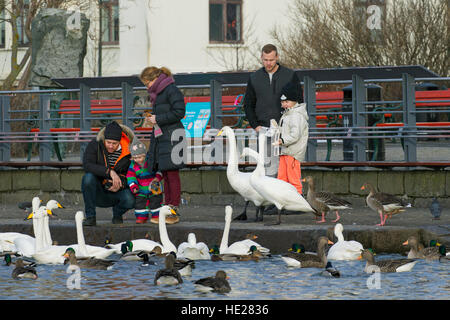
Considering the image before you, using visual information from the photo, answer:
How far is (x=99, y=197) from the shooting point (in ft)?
44.5

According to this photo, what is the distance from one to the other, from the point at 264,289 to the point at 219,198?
6982 millimetres

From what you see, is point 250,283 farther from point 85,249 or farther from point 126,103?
point 126,103

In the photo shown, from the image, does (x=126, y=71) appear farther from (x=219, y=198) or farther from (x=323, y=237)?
(x=323, y=237)

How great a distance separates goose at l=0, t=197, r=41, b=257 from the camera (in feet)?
41.9

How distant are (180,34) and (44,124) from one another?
18659 mm

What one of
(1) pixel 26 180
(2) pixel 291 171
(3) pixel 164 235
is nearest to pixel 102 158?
(3) pixel 164 235

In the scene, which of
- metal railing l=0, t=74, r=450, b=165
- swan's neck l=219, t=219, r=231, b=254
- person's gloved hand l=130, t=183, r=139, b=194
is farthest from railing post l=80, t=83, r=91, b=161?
swan's neck l=219, t=219, r=231, b=254

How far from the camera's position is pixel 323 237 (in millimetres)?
12164

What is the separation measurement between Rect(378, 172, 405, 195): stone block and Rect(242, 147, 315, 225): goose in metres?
3.11

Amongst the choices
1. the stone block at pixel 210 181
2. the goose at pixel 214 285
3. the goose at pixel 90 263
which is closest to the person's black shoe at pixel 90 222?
the goose at pixel 90 263

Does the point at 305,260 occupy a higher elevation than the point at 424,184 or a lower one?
lower

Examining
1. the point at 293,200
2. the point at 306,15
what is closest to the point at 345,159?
the point at 293,200

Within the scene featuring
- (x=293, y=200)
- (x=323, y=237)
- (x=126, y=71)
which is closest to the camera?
(x=323, y=237)

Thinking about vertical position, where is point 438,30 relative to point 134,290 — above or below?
above
